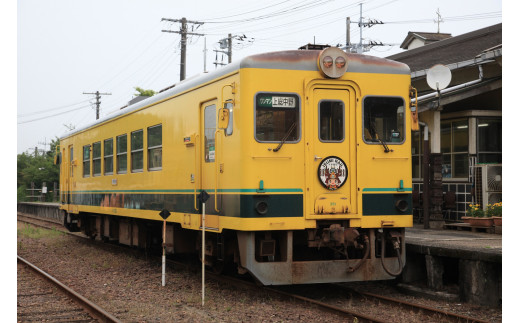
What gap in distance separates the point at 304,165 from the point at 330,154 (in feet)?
1.33

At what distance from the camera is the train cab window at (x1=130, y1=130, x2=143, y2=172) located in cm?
1204

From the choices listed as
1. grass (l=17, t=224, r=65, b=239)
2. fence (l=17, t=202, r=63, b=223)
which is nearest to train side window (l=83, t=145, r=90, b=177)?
grass (l=17, t=224, r=65, b=239)

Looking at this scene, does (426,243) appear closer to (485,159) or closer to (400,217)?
(400,217)

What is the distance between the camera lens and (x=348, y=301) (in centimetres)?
861

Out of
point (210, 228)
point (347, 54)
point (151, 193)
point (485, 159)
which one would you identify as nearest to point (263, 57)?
point (347, 54)

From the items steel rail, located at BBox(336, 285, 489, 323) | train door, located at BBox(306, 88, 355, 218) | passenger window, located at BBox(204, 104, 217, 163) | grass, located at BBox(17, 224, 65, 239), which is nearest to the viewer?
steel rail, located at BBox(336, 285, 489, 323)

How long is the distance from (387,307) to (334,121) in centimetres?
249

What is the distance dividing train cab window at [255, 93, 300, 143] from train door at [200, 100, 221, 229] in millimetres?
824

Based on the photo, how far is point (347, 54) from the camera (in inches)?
343

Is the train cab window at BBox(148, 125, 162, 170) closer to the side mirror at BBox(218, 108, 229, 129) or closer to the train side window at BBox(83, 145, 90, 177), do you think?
the side mirror at BBox(218, 108, 229, 129)

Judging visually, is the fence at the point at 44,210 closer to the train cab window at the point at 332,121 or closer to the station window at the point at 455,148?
the station window at the point at 455,148

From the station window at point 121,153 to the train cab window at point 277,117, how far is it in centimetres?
518

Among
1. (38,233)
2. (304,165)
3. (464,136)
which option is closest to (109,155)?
(304,165)

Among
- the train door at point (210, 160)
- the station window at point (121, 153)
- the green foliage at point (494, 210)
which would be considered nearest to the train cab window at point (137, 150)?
the station window at point (121, 153)
